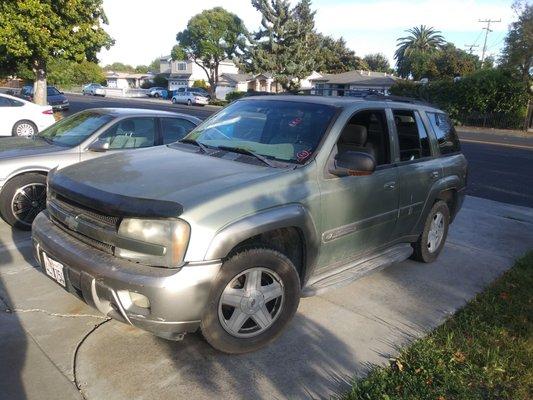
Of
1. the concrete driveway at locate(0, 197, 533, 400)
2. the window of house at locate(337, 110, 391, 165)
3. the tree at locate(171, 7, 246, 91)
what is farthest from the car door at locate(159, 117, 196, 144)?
the tree at locate(171, 7, 246, 91)

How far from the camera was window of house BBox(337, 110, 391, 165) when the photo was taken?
401cm

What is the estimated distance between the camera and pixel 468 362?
3230mm

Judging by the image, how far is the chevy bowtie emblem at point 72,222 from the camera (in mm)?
3119

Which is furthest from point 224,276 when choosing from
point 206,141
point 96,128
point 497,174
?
point 497,174

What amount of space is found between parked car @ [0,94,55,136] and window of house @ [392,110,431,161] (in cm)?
1063

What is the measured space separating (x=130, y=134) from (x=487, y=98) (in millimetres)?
28989

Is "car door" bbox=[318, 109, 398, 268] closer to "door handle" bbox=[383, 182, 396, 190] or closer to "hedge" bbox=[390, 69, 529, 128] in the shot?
Answer: "door handle" bbox=[383, 182, 396, 190]

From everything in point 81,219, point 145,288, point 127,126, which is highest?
point 127,126

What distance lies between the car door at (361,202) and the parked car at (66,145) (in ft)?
10.6

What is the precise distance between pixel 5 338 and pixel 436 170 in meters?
4.10

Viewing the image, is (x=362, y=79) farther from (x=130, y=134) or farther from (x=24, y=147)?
(x=24, y=147)

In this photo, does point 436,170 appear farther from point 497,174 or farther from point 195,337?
point 497,174

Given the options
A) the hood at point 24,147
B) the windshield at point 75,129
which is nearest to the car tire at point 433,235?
the windshield at point 75,129

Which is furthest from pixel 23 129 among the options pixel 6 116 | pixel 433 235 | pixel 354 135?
pixel 433 235
